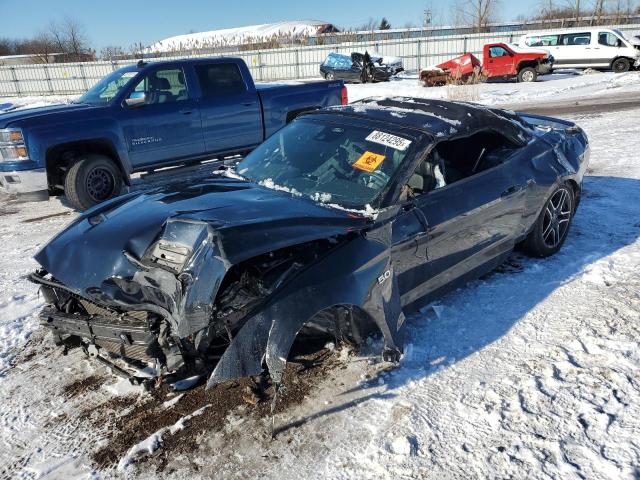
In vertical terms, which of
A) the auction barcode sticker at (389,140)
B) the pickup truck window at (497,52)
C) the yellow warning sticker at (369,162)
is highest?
the pickup truck window at (497,52)

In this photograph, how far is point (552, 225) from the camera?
462 centimetres

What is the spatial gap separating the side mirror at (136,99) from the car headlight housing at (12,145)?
143 centimetres

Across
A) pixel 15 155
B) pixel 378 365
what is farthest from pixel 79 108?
pixel 378 365

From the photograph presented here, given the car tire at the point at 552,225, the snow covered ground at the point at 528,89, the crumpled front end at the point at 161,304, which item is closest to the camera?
the crumpled front end at the point at 161,304

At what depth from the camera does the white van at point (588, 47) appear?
2155 cm

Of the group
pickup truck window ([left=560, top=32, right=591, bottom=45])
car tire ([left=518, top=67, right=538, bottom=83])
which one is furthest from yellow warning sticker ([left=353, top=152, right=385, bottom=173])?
pickup truck window ([left=560, top=32, right=591, bottom=45])

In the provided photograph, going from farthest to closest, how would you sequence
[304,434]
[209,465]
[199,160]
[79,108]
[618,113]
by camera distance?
1. [618,113]
2. [199,160]
3. [79,108]
4. [304,434]
5. [209,465]

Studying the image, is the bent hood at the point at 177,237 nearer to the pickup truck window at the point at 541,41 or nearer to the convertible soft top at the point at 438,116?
the convertible soft top at the point at 438,116

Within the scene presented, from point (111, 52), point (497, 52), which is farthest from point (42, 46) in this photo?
point (497, 52)

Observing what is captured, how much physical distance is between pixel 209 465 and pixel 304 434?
20.1 inches

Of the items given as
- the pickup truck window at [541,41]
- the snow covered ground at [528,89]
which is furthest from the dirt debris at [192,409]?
the pickup truck window at [541,41]

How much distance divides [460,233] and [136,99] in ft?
17.4

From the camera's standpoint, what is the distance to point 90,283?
2902 mm

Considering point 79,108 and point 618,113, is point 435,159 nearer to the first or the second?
point 79,108
